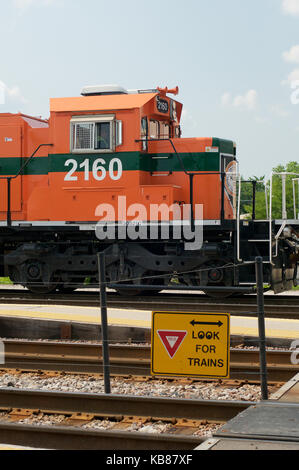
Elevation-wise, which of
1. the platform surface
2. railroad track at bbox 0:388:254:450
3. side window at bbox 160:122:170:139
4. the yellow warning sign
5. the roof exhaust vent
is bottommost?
railroad track at bbox 0:388:254:450

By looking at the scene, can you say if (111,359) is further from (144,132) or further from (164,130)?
(164,130)

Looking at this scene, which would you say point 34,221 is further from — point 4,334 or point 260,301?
point 260,301

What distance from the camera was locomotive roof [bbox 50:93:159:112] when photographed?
1331 centimetres

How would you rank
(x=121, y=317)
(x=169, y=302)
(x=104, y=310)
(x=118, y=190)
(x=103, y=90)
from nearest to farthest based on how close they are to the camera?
1. (x=104, y=310)
2. (x=121, y=317)
3. (x=169, y=302)
4. (x=118, y=190)
5. (x=103, y=90)

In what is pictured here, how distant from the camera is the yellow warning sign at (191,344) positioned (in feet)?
19.8

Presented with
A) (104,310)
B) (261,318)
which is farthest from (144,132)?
(261,318)

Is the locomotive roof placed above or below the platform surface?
above

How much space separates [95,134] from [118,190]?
118 centimetres

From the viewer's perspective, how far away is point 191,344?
612cm

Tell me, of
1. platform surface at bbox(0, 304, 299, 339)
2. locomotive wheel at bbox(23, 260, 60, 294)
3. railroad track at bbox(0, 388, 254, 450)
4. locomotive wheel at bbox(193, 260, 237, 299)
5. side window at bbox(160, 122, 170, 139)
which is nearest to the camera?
railroad track at bbox(0, 388, 254, 450)

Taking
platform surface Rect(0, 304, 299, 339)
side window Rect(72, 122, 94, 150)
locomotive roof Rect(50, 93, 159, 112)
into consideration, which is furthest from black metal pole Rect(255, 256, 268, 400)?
side window Rect(72, 122, 94, 150)

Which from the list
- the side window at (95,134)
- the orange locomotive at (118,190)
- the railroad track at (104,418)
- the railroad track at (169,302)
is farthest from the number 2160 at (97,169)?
the railroad track at (104,418)

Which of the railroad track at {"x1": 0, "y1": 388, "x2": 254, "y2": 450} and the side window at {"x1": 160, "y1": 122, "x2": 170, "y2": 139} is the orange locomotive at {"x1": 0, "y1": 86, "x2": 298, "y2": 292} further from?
the railroad track at {"x1": 0, "y1": 388, "x2": 254, "y2": 450}

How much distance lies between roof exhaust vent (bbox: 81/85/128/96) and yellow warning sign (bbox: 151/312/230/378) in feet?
27.6
